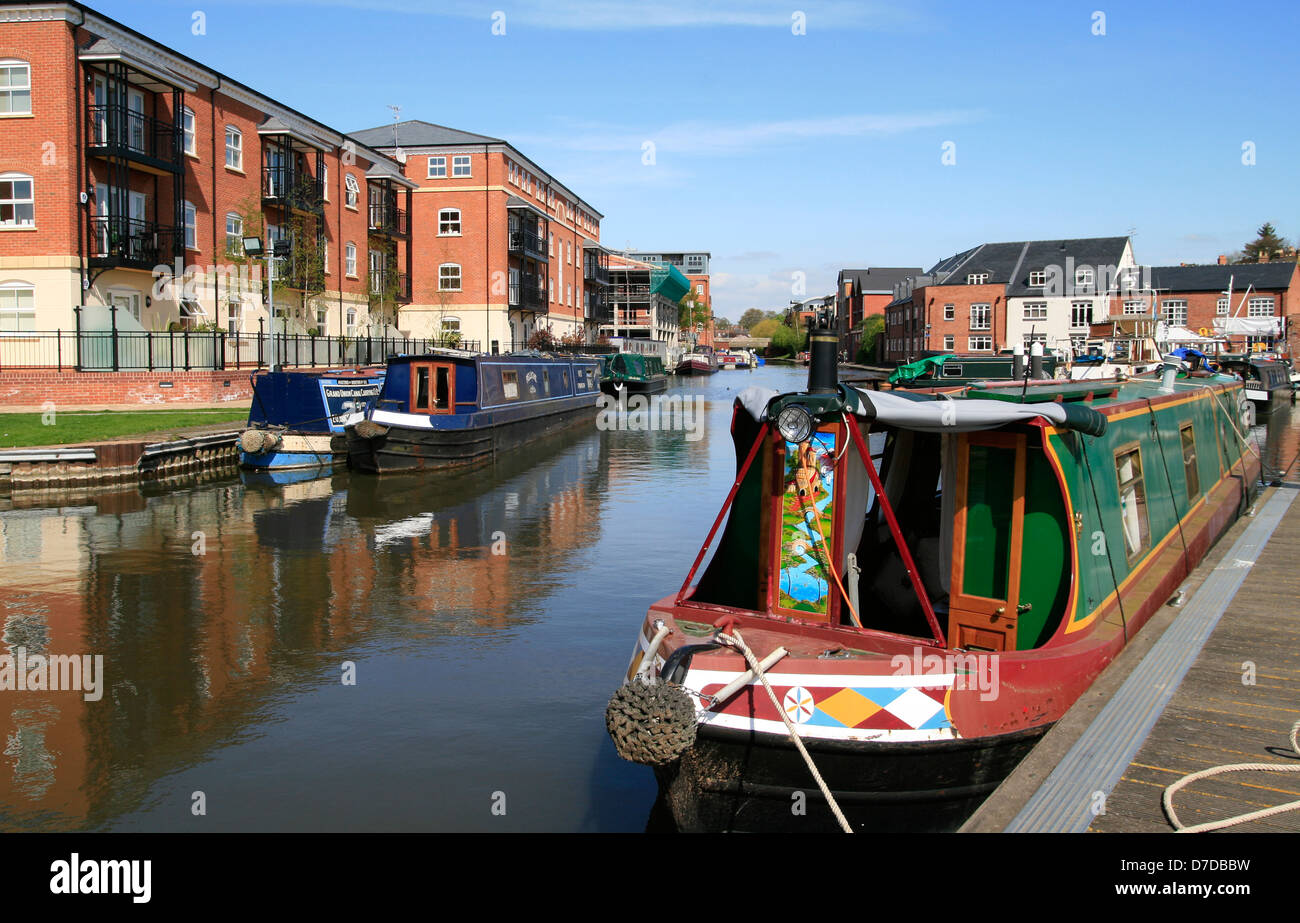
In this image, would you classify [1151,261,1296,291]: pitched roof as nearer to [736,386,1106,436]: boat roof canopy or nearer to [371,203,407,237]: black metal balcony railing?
[371,203,407,237]: black metal balcony railing

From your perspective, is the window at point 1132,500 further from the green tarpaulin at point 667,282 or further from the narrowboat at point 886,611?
the green tarpaulin at point 667,282

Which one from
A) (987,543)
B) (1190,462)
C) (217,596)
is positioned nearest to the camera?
(987,543)

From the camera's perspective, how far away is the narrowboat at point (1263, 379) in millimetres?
33781

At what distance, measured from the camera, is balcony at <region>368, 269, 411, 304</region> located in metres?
40.2

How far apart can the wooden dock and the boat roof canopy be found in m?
1.51

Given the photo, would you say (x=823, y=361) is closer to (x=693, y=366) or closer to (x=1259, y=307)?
(x=1259, y=307)

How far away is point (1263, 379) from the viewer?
3738 cm

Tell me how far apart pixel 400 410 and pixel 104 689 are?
1388 centimetres

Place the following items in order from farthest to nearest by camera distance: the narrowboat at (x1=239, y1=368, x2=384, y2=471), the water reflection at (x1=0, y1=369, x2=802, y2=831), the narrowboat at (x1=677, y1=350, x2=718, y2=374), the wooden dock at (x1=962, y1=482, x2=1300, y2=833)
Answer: the narrowboat at (x1=677, y1=350, x2=718, y2=374) < the narrowboat at (x1=239, y1=368, x2=384, y2=471) < the water reflection at (x1=0, y1=369, x2=802, y2=831) < the wooden dock at (x1=962, y1=482, x2=1300, y2=833)

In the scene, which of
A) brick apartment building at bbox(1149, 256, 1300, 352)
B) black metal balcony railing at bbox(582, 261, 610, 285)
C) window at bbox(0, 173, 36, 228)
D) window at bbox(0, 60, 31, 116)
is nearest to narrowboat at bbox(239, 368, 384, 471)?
window at bbox(0, 173, 36, 228)

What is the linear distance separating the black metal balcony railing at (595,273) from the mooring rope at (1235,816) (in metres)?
64.7

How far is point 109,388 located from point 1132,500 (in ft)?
71.4

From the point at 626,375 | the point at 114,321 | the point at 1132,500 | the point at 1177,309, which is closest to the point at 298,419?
the point at 114,321
